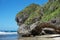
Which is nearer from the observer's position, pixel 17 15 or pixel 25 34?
pixel 25 34

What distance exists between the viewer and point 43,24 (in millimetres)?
40000

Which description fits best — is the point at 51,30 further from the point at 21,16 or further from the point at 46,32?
the point at 21,16

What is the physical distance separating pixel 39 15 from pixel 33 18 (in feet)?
5.44

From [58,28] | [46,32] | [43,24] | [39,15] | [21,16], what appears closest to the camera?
[58,28]

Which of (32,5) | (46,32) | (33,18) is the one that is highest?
(32,5)

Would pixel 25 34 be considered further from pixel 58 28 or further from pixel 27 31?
pixel 58 28

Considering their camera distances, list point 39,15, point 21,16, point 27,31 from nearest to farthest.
A: point 27,31, point 39,15, point 21,16

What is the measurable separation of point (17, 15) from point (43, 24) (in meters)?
38.9

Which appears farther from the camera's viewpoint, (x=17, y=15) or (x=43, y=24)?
(x=17, y=15)

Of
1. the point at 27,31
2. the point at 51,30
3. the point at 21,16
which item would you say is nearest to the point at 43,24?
the point at 51,30

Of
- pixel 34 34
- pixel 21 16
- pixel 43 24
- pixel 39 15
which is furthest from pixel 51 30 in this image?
pixel 21 16

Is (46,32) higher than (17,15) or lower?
lower

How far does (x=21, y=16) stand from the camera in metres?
75.7

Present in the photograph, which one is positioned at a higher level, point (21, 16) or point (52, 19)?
point (21, 16)
